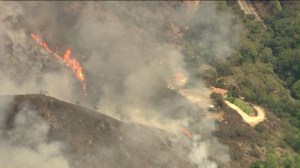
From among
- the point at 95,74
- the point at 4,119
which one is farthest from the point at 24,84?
the point at 4,119

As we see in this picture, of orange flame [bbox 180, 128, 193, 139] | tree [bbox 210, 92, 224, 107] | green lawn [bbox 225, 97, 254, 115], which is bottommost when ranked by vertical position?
green lawn [bbox 225, 97, 254, 115]

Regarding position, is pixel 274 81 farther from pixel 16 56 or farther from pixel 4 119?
pixel 4 119

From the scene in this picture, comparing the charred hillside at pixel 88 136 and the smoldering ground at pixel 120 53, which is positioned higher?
the charred hillside at pixel 88 136

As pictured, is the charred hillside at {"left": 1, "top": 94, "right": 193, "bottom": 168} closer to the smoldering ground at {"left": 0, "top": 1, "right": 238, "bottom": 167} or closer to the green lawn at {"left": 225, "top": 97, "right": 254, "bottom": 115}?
the smoldering ground at {"left": 0, "top": 1, "right": 238, "bottom": 167}

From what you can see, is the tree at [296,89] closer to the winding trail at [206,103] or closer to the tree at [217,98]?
the winding trail at [206,103]

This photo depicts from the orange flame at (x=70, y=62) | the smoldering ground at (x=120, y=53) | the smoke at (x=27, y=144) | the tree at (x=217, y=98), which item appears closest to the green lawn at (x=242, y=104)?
the tree at (x=217, y=98)

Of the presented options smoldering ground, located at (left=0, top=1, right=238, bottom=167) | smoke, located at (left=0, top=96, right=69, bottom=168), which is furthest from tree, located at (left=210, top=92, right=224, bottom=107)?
smoke, located at (left=0, top=96, right=69, bottom=168)
